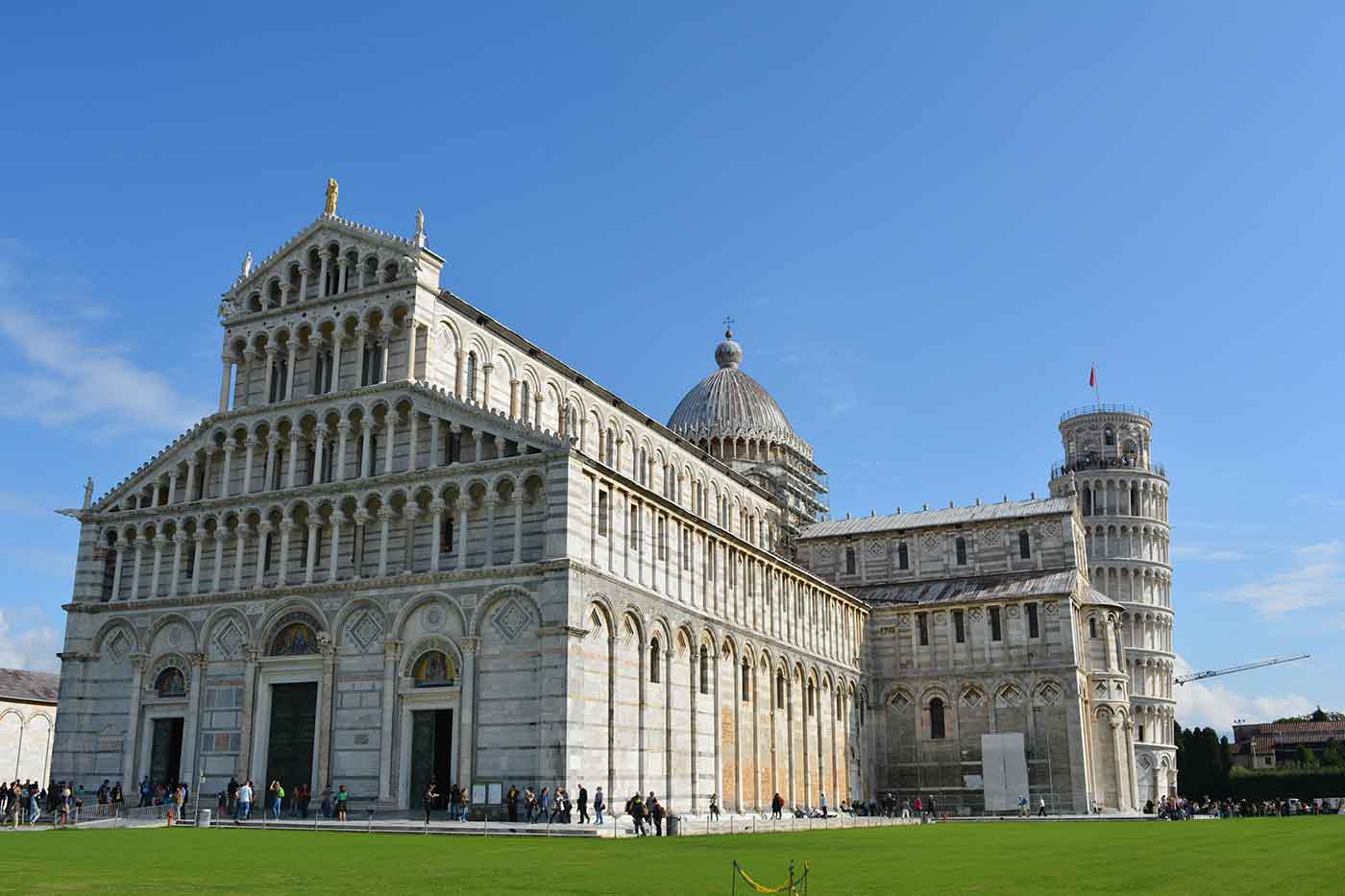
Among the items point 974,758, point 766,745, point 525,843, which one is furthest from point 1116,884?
point 974,758

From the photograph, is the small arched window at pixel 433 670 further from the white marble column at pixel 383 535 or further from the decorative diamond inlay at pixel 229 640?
the decorative diamond inlay at pixel 229 640

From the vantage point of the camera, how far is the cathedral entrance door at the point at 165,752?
42.4 metres

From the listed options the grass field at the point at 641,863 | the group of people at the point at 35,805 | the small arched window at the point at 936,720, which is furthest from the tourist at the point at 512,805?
the small arched window at the point at 936,720

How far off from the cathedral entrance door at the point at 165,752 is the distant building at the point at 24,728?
20.8 m

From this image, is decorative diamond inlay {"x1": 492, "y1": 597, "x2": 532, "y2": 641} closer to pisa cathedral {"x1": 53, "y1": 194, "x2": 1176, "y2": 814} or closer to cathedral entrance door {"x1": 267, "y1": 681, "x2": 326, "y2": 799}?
pisa cathedral {"x1": 53, "y1": 194, "x2": 1176, "y2": 814}

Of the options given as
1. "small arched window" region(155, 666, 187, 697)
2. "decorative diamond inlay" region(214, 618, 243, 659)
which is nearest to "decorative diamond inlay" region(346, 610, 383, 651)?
"decorative diamond inlay" region(214, 618, 243, 659)

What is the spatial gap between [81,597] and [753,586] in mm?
26314

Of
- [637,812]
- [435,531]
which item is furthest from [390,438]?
[637,812]

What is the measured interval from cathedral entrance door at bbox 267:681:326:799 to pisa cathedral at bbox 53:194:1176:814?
96mm

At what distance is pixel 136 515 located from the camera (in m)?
45.5

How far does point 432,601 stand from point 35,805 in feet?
48.1

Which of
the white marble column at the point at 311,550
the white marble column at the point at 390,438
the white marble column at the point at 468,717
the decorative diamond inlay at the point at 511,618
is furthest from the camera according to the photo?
the white marble column at the point at 311,550

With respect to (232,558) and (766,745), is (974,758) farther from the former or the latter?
(232,558)

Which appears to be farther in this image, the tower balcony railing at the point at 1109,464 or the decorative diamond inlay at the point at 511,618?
the tower balcony railing at the point at 1109,464
